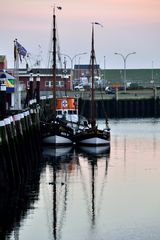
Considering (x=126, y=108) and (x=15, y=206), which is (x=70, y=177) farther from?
(x=126, y=108)

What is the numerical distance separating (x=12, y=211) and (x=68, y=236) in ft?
19.1

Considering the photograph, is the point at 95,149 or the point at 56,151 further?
the point at 95,149

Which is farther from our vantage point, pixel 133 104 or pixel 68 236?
pixel 133 104

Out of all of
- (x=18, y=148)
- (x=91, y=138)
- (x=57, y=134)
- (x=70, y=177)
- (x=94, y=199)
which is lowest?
(x=70, y=177)

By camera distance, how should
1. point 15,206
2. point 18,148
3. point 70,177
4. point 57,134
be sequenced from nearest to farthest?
point 15,206
point 18,148
point 70,177
point 57,134

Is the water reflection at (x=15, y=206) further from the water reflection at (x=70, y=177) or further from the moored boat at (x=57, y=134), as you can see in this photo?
the moored boat at (x=57, y=134)

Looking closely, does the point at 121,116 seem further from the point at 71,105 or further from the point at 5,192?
the point at 5,192

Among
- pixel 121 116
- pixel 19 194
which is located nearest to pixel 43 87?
pixel 121 116

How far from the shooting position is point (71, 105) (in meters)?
95.2

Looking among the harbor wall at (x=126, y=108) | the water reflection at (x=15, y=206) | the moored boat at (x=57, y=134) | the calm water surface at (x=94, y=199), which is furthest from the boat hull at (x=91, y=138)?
the harbor wall at (x=126, y=108)

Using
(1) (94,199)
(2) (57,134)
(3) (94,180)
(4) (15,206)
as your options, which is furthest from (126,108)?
(4) (15,206)

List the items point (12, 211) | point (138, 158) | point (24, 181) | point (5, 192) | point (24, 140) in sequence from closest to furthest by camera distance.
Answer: point (12, 211) < point (5, 192) < point (24, 181) < point (24, 140) < point (138, 158)

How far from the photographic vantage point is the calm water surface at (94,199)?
44.2 m

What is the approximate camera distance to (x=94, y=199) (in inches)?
2074
